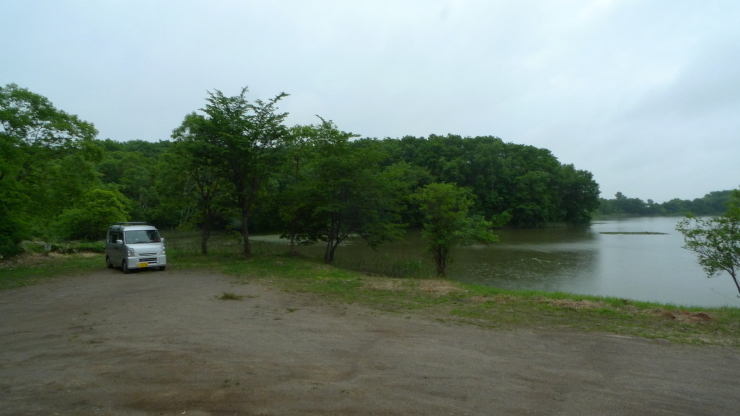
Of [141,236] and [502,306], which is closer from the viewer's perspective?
[502,306]

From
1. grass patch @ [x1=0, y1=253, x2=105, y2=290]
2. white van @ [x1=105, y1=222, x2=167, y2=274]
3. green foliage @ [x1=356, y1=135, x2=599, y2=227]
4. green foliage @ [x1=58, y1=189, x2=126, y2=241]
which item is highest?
green foliage @ [x1=356, y1=135, x2=599, y2=227]

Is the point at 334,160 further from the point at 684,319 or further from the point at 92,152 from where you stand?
the point at 684,319

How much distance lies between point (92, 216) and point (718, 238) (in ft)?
121

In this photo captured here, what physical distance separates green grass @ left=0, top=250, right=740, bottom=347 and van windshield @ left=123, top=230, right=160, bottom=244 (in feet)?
7.97

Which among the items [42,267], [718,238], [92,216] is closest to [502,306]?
[718,238]

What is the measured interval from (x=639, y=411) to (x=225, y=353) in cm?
494

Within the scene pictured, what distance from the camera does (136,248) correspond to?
1625cm

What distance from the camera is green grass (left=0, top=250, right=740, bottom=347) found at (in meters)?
8.57

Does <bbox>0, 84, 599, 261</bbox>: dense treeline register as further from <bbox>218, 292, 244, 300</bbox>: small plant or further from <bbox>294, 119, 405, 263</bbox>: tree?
<bbox>218, 292, 244, 300</bbox>: small plant

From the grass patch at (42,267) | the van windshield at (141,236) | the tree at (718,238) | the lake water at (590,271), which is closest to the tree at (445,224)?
the lake water at (590,271)

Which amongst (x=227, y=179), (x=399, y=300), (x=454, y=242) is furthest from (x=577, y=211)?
(x=399, y=300)

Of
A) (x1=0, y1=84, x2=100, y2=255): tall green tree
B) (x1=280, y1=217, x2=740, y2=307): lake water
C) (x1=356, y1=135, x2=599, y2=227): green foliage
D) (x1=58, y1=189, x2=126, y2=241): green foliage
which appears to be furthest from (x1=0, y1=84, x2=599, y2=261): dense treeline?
(x1=356, y1=135, x2=599, y2=227): green foliage

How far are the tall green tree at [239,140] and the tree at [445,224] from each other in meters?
7.27

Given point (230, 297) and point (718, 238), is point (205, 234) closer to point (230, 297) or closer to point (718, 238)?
point (230, 297)
